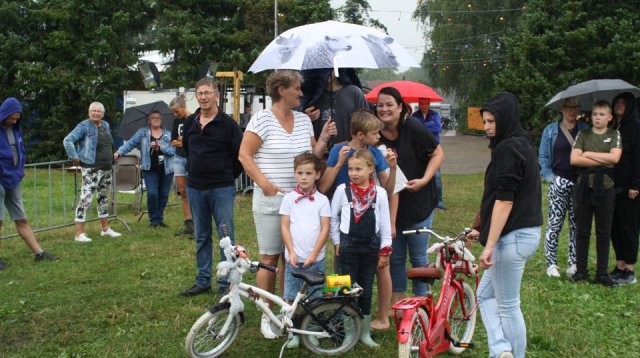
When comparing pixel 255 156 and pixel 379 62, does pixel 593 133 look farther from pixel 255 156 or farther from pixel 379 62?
pixel 255 156

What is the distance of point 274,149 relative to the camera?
4.70 m

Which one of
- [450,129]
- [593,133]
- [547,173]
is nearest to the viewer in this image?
[593,133]

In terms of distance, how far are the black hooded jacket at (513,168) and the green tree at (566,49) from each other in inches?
714

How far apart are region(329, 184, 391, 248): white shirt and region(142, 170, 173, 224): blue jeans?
599cm

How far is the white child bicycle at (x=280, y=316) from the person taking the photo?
425 cm

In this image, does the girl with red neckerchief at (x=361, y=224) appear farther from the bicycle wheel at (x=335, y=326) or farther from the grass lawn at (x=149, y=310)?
the grass lawn at (x=149, y=310)

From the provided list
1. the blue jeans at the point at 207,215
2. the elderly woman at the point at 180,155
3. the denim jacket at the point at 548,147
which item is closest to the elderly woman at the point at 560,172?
the denim jacket at the point at 548,147

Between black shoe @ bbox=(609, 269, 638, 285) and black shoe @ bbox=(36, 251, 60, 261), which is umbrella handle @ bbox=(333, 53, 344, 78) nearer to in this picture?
black shoe @ bbox=(609, 269, 638, 285)

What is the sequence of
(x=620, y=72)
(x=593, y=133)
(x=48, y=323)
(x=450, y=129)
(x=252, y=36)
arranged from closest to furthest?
(x=48, y=323) < (x=593, y=133) < (x=620, y=72) < (x=252, y=36) < (x=450, y=129)

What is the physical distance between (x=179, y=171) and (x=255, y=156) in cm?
481

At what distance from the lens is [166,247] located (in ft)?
27.7

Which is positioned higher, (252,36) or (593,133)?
(252,36)

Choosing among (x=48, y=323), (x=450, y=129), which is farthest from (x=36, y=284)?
(x=450, y=129)

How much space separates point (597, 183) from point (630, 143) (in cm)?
54
